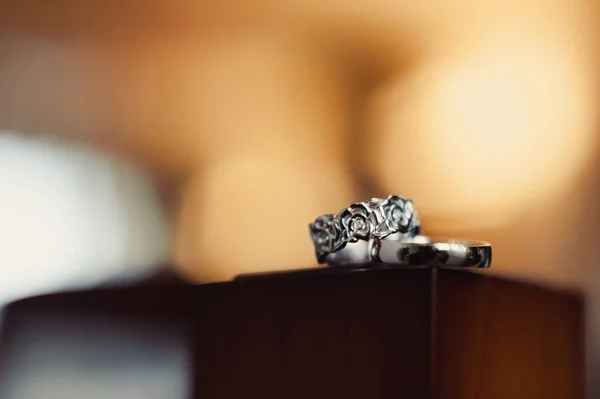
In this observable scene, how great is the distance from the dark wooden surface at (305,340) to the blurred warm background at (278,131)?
3cm

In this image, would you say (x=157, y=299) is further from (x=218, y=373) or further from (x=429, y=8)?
(x=429, y=8)

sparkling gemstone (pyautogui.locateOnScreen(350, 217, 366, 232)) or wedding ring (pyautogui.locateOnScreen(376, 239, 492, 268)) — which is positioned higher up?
sparkling gemstone (pyautogui.locateOnScreen(350, 217, 366, 232))

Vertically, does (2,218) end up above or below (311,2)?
below

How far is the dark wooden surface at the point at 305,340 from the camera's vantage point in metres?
0.37

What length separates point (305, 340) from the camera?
40 cm

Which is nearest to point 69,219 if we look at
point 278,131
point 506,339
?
point 278,131

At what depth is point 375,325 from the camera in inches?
14.8

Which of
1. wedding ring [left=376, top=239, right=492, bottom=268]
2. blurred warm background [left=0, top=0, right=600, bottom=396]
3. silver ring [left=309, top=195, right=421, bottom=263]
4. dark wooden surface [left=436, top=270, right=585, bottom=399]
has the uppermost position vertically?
blurred warm background [left=0, top=0, right=600, bottom=396]

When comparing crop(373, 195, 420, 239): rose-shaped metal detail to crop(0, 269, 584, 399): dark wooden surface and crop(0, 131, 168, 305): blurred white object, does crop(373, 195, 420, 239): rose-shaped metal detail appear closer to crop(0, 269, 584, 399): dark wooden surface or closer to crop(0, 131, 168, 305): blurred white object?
crop(0, 269, 584, 399): dark wooden surface

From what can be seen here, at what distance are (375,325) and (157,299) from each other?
19cm

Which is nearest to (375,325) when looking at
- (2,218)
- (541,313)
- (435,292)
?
(435,292)

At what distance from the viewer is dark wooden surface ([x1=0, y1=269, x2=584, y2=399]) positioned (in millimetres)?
368

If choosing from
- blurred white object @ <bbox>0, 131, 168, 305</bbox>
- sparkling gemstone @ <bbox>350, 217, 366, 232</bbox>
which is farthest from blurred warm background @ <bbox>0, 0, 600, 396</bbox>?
sparkling gemstone @ <bbox>350, 217, 366, 232</bbox>

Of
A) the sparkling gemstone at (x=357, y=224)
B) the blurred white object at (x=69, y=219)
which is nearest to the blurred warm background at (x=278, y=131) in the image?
the blurred white object at (x=69, y=219)
